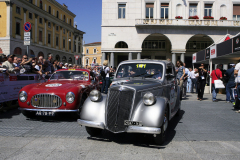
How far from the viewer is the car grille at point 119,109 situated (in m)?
4.11

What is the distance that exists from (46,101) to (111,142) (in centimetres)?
244

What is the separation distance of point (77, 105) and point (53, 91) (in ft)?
2.47

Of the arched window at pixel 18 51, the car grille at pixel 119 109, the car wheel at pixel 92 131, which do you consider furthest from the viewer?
the arched window at pixel 18 51

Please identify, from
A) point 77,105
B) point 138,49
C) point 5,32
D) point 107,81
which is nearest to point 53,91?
point 77,105

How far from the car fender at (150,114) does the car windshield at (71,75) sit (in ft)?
12.9

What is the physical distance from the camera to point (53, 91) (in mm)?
5930

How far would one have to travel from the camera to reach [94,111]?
171 inches

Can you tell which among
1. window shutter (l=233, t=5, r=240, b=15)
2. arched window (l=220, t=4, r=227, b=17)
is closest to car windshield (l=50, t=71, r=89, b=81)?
arched window (l=220, t=4, r=227, b=17)

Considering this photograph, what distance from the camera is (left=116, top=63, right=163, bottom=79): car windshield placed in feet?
17.7

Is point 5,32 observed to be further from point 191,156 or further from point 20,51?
point 191,156

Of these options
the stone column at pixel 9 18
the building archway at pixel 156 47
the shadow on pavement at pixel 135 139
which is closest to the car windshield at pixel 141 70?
the shadow on pavement at pixel 135 139

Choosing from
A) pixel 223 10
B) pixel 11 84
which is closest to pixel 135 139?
pixel 11 84

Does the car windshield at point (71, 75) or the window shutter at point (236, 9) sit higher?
the window shutter at point (236, 9)

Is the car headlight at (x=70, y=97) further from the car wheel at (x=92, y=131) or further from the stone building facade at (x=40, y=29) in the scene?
the stone building facade at (x=40, y=29)
